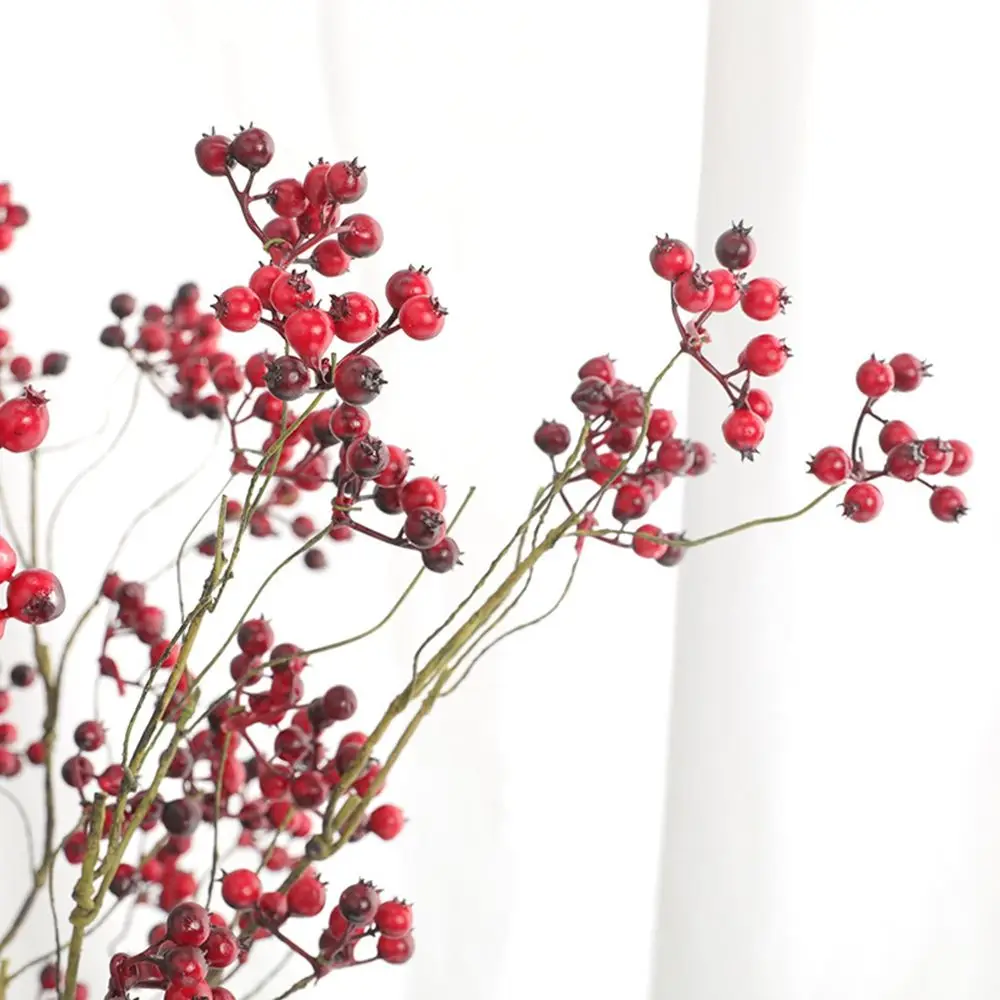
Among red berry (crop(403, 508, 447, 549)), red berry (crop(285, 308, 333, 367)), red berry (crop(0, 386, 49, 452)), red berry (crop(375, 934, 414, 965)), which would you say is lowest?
red berry (crop(375, 934, 414, 965))

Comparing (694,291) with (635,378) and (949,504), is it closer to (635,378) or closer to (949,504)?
(949,504)

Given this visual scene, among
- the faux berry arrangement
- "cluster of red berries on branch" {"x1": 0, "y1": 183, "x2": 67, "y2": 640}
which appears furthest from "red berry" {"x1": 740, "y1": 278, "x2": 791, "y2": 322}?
"cluster of red berries on branch" {"x1": 0, "y1": 183, "x2": 67, "y2": 640}

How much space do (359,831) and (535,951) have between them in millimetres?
400

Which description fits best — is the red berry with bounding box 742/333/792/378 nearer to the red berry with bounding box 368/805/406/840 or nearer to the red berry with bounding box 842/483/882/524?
the red berry with bounding box 842/483/882/524

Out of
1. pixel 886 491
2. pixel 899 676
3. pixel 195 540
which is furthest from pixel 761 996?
pixel 195 540

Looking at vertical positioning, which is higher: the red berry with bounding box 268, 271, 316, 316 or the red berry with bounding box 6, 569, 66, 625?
the red berry with bounding box 268, 271, 316, 316

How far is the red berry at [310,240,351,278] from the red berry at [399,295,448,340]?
0.17 ft

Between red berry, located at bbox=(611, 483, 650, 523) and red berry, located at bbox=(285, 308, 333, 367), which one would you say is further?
red berry, located at bbox=(611, 483, 650, 523)

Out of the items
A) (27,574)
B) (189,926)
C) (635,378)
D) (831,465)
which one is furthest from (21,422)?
(635,378)

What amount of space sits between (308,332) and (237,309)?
0.11 ft

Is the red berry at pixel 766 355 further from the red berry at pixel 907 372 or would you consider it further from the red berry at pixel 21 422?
the red berry at pixel 21 422

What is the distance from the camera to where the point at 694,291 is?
0.43 meters

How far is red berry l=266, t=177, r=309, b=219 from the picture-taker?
42 cm

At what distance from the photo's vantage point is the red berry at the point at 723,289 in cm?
44
